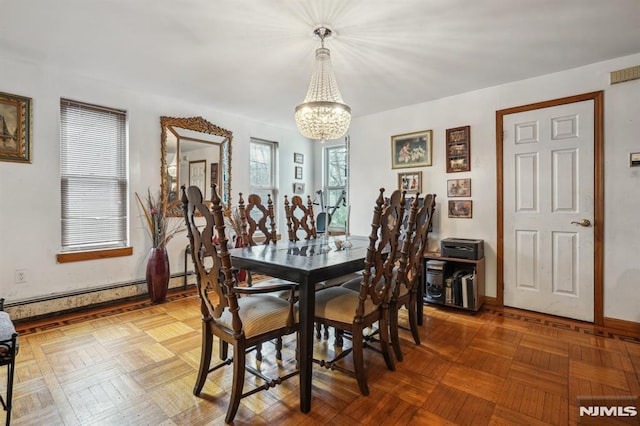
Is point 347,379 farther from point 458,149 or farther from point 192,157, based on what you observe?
point 192,157

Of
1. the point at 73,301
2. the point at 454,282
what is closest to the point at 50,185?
the point at 73,301

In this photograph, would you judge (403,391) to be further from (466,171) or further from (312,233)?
(466,171)

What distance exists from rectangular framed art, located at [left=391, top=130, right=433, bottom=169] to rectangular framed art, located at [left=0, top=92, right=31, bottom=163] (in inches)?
152

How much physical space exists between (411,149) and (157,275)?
332cm

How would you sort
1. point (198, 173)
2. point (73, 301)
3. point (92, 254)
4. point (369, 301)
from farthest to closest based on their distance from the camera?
point (198, 173), point (92, 254), point (73, 301), point (369, 301)

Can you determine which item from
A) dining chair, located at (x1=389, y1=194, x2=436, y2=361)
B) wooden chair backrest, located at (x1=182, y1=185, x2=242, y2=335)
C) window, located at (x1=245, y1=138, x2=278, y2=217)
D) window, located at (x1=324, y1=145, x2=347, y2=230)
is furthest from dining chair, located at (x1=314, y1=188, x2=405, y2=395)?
window, located at (x1=324, y1=145, x2=347, y2=230)

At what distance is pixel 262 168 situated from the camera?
16.5 feet

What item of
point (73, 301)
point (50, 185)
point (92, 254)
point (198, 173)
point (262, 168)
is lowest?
point (73, 301)

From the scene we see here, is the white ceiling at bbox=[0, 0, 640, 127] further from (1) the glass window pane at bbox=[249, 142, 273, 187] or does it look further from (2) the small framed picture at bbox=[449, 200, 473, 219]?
(1) the glass window pane at bbox=[249, 142, 273, 187]

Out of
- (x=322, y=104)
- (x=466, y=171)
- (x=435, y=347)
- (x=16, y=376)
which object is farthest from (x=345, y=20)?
(x=16, y=376)

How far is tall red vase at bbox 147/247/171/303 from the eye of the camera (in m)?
3.43

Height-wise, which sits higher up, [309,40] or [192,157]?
[309,40]

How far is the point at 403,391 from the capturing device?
74.7 inches

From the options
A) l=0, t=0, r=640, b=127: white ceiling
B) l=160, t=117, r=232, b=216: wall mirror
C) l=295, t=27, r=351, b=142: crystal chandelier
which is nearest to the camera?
l=0, t=0, r=640, b=127: white ceiling
